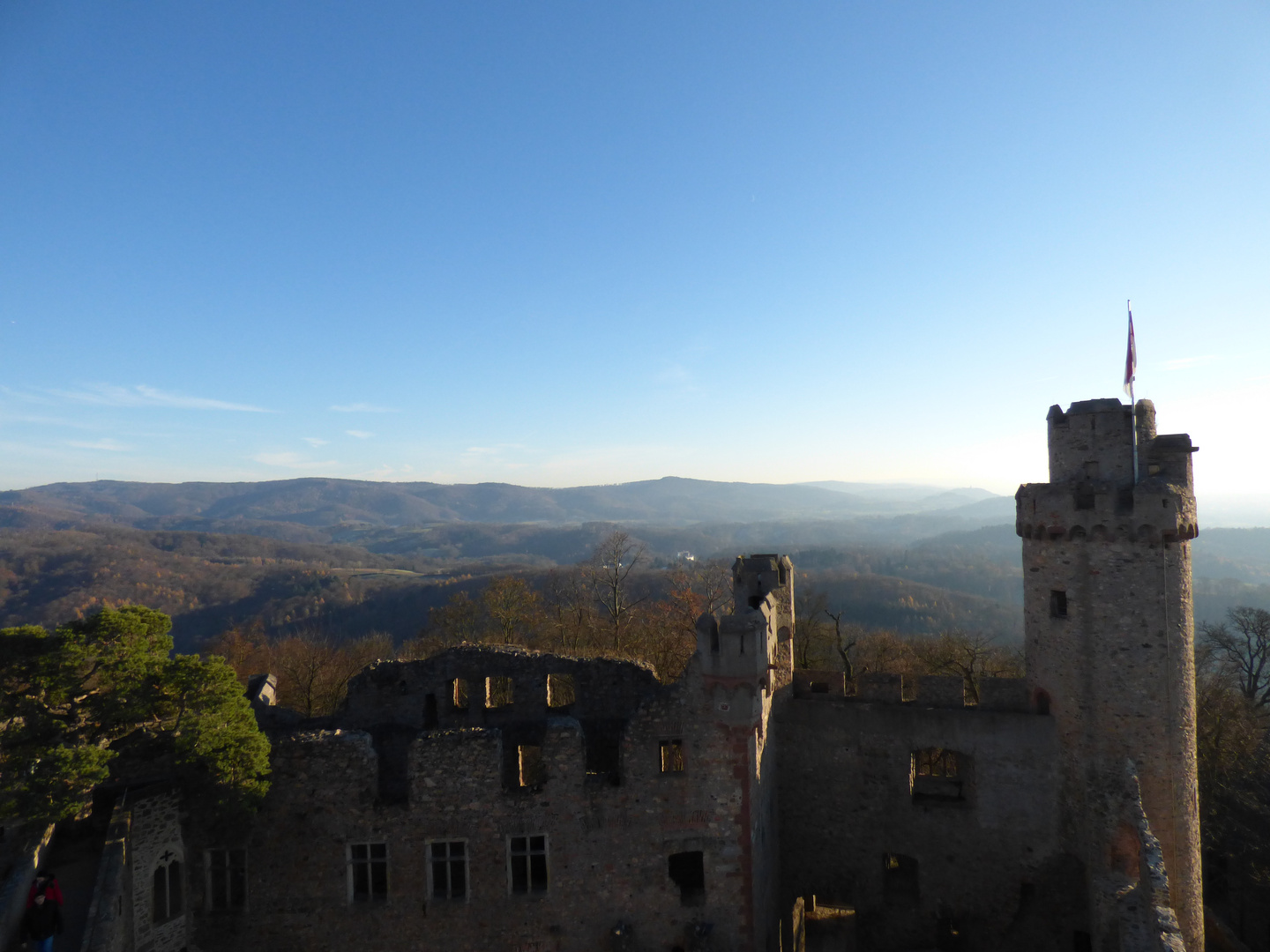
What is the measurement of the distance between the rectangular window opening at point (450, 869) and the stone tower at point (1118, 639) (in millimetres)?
14651

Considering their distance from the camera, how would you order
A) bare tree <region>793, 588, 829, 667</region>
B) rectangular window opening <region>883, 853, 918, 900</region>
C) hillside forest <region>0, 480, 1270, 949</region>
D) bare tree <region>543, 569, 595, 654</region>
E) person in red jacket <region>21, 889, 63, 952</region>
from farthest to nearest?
1. bare tree <region>543, 569, 595, 654</region>
2. bare tree <region>793, 588, 829, 667</region>
3. hillside forest <region>0, 480, 1270, 949</region>
4. rectangular window opening <region>883, 853, 918, 900</region>
5. person in red jacket <region>21, 889, 63, 952</region>

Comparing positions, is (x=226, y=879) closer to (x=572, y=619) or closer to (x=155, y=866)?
(x=155, y=866)

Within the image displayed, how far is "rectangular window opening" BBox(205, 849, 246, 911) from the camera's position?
47.1ft

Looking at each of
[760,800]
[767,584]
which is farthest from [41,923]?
[767,584]

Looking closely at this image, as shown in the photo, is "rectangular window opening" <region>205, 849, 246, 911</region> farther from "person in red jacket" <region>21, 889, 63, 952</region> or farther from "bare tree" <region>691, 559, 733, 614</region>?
"bare tree" <region>691, 559, 733, 614</region>

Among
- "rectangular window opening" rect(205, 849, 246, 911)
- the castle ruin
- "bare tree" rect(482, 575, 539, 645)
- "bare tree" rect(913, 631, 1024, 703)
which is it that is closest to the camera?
"rectangular window opening" rect(205, 849, 246, 911)

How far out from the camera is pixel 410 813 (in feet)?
47.7

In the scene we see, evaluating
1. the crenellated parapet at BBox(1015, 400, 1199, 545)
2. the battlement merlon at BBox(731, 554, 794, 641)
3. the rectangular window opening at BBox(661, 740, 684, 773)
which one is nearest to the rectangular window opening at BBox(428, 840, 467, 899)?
the rectangular window opening at BBox(661, 740, 684, 773)

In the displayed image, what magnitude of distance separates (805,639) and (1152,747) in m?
19.6

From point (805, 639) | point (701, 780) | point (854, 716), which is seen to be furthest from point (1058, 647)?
point (805, 639)

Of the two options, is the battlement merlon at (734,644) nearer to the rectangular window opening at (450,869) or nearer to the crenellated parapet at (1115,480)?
the rectangular window opening at (450,869)

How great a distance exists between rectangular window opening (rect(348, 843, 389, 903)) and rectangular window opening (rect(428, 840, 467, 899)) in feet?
3.43

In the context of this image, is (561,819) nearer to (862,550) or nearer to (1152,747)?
(1152,747)

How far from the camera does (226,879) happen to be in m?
14.4
